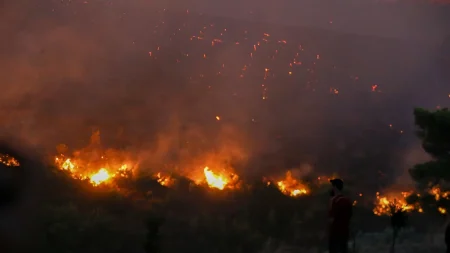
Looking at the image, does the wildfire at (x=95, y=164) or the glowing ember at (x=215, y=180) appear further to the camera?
the glowing ember at (x=215, y=180)

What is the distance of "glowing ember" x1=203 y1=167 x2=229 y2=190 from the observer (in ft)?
52.6

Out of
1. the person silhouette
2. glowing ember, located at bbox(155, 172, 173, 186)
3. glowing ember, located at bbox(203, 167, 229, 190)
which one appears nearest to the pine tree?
the person silhouette

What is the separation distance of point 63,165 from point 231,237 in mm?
6149

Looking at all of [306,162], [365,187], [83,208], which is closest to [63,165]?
[83,208]

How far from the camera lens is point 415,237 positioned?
1295cm

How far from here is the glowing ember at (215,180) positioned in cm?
1603

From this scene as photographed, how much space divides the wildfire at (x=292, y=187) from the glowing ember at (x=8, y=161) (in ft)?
29.9

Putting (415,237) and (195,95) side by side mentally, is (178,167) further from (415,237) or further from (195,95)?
(195,95)

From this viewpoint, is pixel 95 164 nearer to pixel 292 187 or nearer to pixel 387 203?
pixel 292 187

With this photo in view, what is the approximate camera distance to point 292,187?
1725cm

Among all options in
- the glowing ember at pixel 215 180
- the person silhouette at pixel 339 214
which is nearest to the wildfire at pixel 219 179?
the glowing ember at pixel 215 180

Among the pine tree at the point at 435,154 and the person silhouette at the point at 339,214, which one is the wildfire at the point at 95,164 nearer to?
the person silhouette at the point at 339,214

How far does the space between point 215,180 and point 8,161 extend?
7824mm

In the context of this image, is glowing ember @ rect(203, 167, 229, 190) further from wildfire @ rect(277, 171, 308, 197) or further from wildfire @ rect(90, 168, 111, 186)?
wildfire @ rect(90, 168, 111, 186)
